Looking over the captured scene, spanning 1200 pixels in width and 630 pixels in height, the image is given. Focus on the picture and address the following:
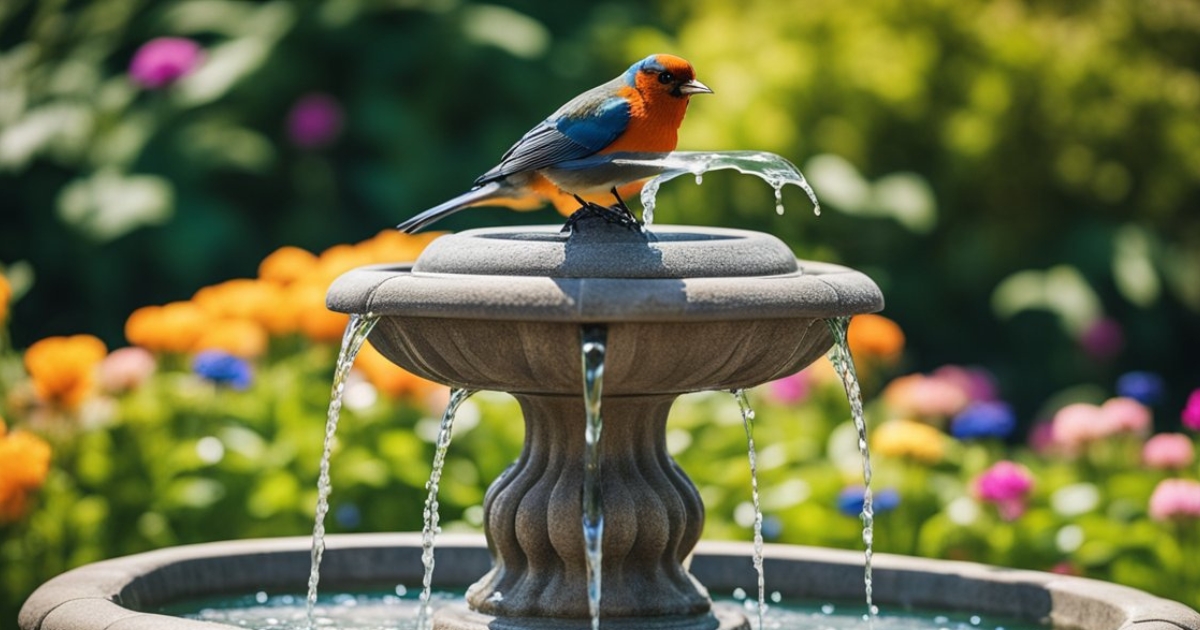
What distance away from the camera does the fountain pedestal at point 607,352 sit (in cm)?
360

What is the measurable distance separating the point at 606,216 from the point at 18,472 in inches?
89.1

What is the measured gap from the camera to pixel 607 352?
364 cm

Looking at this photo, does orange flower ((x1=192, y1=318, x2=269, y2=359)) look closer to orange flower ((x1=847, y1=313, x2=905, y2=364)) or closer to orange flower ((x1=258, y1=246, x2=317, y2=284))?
orange flower ((x1=258, y1=246, x2=317, y2=284))

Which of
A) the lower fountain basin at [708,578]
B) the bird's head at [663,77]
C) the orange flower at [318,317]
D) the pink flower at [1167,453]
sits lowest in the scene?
the lower fountain basin at [708,578]

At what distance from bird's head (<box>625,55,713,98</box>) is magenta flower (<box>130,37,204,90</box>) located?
5.99 meters

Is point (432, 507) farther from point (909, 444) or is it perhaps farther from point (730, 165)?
point (909, 444)

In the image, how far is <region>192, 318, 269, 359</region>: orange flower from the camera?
660cm

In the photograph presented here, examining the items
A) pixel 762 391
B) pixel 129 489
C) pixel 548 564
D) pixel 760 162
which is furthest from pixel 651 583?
pixel 762 391

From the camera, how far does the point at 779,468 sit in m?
6.13

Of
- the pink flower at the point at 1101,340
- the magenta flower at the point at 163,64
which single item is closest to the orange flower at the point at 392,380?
the magenta flower at the point at 163,64

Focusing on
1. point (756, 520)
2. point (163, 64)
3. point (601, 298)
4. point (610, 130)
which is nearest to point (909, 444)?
point (756, 520)

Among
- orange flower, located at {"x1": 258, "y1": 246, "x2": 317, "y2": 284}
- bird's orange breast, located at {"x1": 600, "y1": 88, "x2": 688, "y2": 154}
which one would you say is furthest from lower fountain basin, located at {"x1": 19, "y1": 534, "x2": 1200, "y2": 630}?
orange flower, located at {"x1": 258, "y1": 246, "x2": 317, "y2": 284}

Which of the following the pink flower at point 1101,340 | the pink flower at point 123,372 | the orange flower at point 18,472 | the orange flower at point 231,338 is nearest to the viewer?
the orange flower at point 18,472

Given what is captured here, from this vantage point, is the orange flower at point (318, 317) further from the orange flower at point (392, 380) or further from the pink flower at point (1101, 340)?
the pink flower at point (1101, 340)
